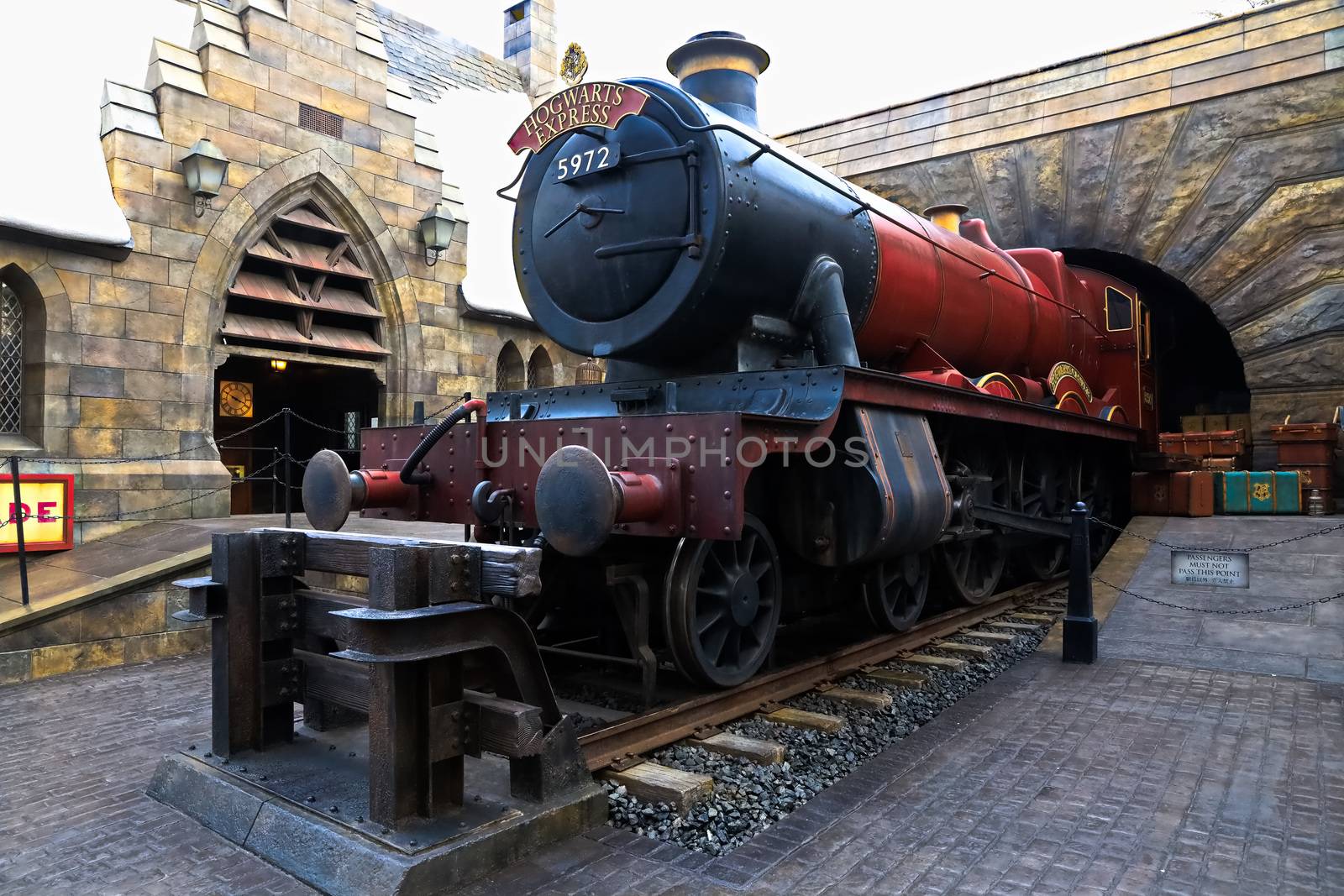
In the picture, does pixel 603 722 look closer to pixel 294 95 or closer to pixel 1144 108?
pixel 294 95

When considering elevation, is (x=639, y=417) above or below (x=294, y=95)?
below

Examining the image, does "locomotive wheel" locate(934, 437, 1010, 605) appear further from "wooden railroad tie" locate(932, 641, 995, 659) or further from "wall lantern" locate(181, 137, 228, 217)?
"wall lantern" locate(181, 137, 228, 217)

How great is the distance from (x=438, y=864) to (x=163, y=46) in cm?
880

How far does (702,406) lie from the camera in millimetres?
4145

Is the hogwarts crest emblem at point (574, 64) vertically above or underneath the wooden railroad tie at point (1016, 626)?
above

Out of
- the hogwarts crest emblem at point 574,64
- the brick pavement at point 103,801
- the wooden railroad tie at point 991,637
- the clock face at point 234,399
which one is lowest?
the brick pavement at point 103,801

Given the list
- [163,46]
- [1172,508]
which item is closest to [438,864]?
[1172,508]

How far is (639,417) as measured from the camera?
3604 mm

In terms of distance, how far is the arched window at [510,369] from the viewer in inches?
460

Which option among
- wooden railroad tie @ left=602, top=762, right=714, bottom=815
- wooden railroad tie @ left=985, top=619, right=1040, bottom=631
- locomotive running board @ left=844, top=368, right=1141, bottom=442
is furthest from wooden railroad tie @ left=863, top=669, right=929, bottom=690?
wooden railroad tie @ left=602, top=762, right=714, bottom=815

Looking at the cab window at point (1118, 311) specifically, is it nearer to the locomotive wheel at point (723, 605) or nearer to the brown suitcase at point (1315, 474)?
the brown suitcase at point (1315, 474)

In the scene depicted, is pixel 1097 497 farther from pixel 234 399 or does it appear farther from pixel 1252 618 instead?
pixel 234 399

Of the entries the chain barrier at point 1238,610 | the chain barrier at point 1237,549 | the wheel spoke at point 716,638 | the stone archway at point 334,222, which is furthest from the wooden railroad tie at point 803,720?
the stone archway at point 334,222

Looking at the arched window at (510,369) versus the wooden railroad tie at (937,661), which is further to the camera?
the arched window at (510,369)
